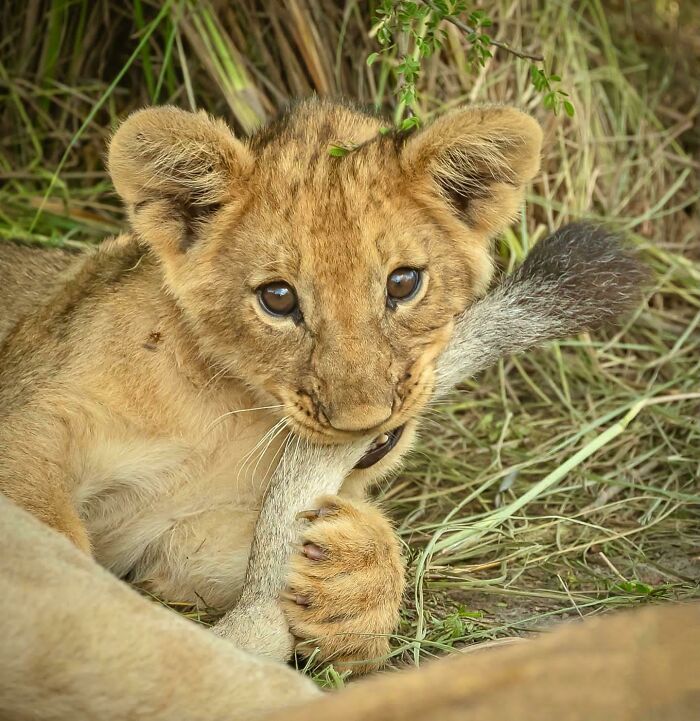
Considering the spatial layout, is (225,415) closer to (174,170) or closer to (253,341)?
(253,341)

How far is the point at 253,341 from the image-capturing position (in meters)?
2.93

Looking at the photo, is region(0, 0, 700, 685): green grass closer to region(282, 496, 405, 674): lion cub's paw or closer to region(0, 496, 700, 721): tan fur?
region(282, 496, 405, 674): lion cub's paw

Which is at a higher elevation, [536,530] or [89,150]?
[89,150]

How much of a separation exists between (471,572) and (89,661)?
1.59m

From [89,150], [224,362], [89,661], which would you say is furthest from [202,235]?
[89,150]

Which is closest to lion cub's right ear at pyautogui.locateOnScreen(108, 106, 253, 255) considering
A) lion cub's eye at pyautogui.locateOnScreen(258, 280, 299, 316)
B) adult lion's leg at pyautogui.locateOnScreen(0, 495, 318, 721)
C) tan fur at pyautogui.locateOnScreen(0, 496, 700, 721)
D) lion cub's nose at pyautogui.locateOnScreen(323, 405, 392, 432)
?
lion cub's eye at pyautogui.locateOnScreen(258, 280, 299, 316)

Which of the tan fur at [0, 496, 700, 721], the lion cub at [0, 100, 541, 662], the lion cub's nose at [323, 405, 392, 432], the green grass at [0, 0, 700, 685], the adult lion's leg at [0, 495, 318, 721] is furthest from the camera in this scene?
the green grass at [0, 0, 700, 685]

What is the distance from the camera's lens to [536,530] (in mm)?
3482

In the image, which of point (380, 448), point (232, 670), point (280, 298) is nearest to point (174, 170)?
point (280, 298)

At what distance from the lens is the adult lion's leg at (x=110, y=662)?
1867mm

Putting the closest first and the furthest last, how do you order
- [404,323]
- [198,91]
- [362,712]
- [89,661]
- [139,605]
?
[362,712] < [89,661] < [139,605] < [404,323] < [198,91]

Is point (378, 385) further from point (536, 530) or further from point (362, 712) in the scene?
point (362, 712)

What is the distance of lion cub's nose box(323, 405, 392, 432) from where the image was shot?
266 centimetres

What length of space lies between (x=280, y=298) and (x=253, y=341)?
0.15 m
